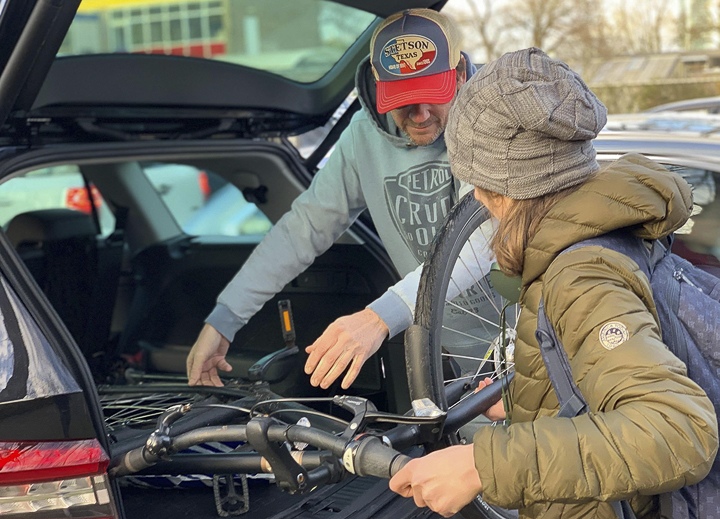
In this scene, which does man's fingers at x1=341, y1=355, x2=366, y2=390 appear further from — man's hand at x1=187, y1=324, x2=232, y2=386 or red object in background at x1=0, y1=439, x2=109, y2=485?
man's hand at x1=187, y1=324, x2=232, y2=386

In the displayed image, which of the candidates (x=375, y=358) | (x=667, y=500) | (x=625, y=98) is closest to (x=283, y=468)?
(x=667, y=500)

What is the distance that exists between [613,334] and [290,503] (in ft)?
4.53

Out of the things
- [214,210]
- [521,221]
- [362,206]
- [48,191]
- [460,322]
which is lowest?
[48,191]

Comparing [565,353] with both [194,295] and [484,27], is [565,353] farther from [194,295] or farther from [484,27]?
[484,27]

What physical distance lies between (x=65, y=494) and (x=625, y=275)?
49.2 inches

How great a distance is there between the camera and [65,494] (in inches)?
70.6

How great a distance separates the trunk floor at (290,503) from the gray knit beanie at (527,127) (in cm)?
109

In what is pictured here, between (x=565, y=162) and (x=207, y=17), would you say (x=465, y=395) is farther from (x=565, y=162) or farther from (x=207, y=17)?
(x=207, y=17)

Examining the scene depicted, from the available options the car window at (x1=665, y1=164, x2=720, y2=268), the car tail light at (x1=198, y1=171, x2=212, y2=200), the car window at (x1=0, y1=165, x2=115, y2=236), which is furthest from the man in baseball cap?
the car window at (x1=0, y1=165, x2=115, y2=236)

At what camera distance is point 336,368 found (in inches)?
77.2

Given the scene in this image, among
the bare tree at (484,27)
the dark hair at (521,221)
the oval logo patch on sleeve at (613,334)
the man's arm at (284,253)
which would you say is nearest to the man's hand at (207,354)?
the man's arm at (284,253)

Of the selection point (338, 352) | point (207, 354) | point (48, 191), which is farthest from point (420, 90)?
point (48, 191)

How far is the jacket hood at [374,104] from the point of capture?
2.72 meters

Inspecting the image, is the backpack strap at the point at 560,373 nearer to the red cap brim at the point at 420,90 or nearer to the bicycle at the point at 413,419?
the bicycle at the point at 413,419
